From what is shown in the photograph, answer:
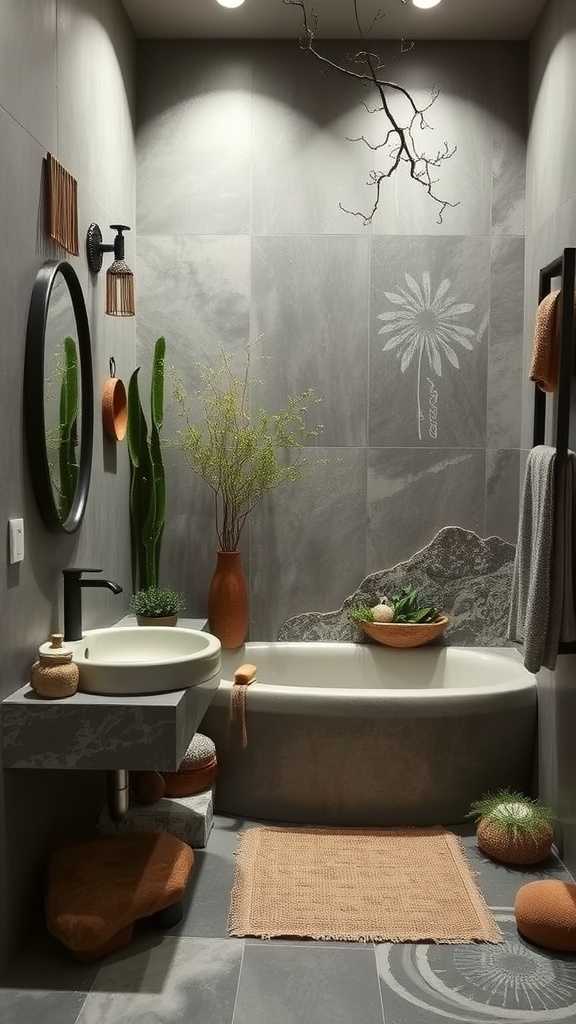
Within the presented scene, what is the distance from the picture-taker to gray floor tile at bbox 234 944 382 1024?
7.37 ft

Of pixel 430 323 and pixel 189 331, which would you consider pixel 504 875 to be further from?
pixel 189 331

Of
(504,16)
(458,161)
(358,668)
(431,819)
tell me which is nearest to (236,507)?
(358,668)

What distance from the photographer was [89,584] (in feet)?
9.26

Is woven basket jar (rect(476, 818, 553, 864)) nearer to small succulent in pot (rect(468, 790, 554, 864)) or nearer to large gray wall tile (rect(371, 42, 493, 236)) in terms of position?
small succulent in pot (rect(468, 790, 554, 864))

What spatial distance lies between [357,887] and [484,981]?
0.57 meters

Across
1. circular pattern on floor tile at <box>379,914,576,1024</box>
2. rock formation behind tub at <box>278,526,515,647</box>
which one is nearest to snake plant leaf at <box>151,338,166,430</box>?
rock formation behind tub at <box>278,526,515,647</box>

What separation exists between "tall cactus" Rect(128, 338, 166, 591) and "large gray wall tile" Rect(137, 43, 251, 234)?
0.62 metres

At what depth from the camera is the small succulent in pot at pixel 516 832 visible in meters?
3.01

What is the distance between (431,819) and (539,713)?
21.4 inches

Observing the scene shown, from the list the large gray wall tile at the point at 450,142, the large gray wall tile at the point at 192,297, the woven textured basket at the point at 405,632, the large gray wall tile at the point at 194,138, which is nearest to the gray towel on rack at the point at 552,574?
the woven textured basket at the point at 405,632

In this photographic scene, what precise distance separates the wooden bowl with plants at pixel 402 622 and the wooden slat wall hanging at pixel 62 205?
1.87 m

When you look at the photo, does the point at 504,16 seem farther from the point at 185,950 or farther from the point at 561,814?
the point at 185,950

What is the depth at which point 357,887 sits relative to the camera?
288 cm

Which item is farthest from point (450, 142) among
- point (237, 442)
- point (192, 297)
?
point (237, 442)
